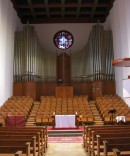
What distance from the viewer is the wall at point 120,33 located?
12516 mm

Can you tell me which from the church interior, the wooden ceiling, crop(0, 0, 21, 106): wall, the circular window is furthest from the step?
the circular window

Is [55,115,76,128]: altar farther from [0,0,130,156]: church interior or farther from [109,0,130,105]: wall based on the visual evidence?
[109,0,130,105]: wall

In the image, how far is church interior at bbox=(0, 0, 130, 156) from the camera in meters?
12.9

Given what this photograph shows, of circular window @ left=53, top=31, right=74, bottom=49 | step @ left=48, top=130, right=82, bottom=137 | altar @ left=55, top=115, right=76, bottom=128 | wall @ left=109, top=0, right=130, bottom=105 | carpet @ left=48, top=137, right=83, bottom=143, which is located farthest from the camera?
circular window @ left=53, top=31, right=74, bottom=49

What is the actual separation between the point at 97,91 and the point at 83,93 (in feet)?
4.58

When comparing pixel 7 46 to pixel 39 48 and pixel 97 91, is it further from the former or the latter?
pixel 97 91

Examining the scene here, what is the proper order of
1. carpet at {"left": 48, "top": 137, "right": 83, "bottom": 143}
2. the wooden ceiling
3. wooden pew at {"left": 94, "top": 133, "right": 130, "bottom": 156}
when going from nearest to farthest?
wooden pew at {"left": 94, "top": 133, "right": 130, "bottom": 156}, carpet at {"left": 48, "top": 137, "right": 83, "bottom": 143}, the wooden ceiling

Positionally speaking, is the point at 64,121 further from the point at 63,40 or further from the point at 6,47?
the point at 63,40

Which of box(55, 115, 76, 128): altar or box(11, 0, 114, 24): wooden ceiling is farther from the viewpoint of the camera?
box(11, 0, 114, 24): wooden ceiling

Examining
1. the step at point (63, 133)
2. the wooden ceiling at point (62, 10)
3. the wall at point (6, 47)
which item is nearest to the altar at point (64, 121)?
the step at point (63, 133)

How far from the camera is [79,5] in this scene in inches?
608

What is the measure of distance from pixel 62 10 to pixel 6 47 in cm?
482

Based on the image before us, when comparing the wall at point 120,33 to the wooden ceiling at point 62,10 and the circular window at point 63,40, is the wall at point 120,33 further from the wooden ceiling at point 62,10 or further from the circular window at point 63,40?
the circular window at point 63,40

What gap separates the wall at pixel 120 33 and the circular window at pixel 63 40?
10.4ft
